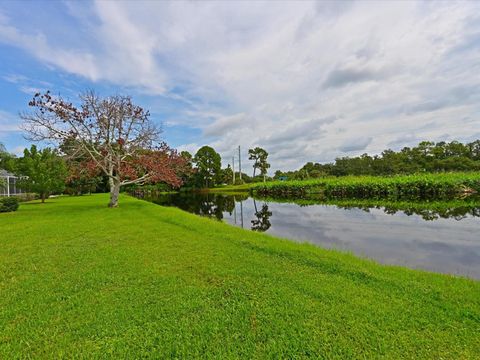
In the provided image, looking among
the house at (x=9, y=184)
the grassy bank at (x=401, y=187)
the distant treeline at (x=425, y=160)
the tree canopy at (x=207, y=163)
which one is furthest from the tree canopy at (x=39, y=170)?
the distant treeline at (x=425, y=160)

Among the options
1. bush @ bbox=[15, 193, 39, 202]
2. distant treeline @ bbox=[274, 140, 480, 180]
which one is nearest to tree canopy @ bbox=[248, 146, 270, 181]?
distant treeline @ bbox=[274, 140, 480, 180]

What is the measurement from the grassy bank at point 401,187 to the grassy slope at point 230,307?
17903 millimetres

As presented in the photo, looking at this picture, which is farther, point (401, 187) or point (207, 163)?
point (207, 163)

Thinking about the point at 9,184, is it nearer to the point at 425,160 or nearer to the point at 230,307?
the point at 230,307

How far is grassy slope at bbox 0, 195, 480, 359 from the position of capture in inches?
96.3

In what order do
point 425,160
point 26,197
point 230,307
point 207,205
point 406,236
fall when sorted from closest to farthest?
point 230,307, point 406,236, point 207,205, point 26,197, point 425,160

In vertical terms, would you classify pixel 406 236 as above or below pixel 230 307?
below

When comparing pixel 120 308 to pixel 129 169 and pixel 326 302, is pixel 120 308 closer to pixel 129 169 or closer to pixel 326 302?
pixel 326 302

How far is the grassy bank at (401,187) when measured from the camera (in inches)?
717

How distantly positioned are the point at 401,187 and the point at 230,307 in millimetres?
21217

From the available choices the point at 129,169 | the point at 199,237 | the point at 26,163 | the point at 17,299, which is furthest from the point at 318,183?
the point at 17,299

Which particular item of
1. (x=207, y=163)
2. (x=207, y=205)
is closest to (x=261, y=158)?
(x=207, y=163)

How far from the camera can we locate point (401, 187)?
20375 mm

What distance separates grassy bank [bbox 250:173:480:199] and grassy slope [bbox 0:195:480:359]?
1790 centimetres
